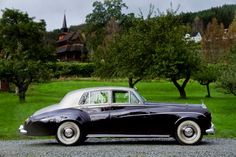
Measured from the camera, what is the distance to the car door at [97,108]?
1416 cm

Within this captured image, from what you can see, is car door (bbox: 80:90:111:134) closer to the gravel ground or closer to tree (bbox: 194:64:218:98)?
the gravel ground

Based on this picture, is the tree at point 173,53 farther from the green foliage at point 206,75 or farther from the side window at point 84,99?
the side window at point 84,99

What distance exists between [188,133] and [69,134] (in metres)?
3.21

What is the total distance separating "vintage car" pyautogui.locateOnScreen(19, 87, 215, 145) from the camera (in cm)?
1402

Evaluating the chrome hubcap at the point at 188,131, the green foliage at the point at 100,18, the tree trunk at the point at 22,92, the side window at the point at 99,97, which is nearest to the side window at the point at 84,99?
the side window at the point at 99,97

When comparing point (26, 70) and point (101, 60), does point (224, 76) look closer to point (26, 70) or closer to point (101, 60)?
point (26, 70)

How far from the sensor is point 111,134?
14.2 m

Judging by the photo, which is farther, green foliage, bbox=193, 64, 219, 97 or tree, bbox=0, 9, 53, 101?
tree, bbox=0, 9, 53, 101

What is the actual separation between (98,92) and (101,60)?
3595 cm

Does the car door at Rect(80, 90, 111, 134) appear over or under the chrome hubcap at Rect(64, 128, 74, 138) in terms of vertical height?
over

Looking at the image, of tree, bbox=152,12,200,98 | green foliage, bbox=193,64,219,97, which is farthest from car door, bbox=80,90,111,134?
green foliage, bbox=193,64,219,97

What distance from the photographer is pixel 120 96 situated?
47.8 feet

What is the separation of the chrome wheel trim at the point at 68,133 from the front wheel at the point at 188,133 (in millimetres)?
2704

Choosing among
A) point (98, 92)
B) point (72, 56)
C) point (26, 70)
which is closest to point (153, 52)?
point (26, 70)
